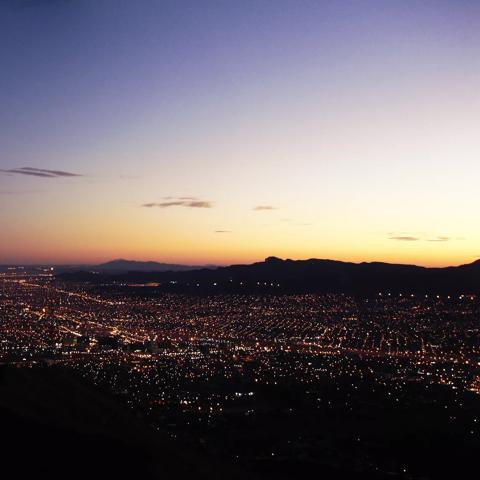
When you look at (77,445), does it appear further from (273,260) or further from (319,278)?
(273,260)

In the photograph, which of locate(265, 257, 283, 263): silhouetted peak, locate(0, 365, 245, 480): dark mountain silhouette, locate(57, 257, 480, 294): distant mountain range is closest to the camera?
locate(0, 365, 245, 480): dark mountain silhouette

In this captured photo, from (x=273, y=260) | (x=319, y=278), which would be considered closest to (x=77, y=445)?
(x=319, y=278)

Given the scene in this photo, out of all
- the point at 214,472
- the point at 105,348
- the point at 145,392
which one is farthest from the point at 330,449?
the point at 105,348

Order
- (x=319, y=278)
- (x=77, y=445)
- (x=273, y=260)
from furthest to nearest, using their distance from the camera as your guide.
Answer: (x=273, y=260) < (x=319, y=278) < (x=77, y=445)

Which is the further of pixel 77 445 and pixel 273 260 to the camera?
pixel 273 260

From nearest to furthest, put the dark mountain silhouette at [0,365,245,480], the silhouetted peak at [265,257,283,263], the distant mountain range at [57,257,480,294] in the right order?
the dark mountain silhouette at [0,365,245,480] < the distant mountain range at [57,257,480,294] < the silhouetted peak at [265,257,283,263]

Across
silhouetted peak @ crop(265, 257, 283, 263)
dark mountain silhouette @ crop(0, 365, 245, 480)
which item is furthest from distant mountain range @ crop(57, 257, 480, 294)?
dark mountain silhouette @ crop(0, 365, 245, 480)

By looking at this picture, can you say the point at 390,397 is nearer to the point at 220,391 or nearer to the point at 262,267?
the point at 220,391

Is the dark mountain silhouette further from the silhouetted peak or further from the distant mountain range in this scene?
the silhouetted peak

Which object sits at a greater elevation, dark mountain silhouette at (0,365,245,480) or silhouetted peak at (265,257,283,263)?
silhouetted peak at (265,257,283,263)
